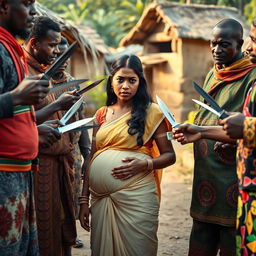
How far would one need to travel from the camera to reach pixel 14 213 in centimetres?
250

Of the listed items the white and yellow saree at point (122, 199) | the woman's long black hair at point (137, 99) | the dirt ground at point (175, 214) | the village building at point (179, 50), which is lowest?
the dirt ground at point (175, 214)

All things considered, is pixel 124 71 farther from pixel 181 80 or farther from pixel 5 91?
pixel 181 80

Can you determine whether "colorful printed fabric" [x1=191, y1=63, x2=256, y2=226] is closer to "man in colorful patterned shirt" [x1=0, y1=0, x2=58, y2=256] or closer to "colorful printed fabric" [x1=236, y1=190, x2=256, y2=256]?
"colorful printed fabric" [x1=236, y1=190, x2=256, y2=256]

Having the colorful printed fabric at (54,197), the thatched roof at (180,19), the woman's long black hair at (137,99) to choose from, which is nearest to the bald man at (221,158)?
the woman's long black hair at (137,99)

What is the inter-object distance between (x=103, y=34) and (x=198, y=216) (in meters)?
31.3

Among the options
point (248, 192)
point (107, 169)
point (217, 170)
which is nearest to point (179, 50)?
point (217, 170)

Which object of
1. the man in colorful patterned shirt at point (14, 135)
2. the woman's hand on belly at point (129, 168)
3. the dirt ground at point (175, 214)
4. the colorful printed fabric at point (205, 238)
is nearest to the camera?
the man in colorful patterned shirt at point (14, 135)

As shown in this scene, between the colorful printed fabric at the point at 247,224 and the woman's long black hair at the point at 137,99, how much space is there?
3.26 feet

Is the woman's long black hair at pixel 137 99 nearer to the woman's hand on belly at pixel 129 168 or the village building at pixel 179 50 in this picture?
the woman's hand on belly at pixel 129 168

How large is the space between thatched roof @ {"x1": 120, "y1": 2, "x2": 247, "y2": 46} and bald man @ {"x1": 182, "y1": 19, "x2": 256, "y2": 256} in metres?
9.88

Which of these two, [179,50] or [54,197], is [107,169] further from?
[179,50]

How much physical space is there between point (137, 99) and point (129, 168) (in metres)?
0.56

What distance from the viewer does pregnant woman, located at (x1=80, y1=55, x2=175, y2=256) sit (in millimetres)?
3357

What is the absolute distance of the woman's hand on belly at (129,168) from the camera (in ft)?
10.9
